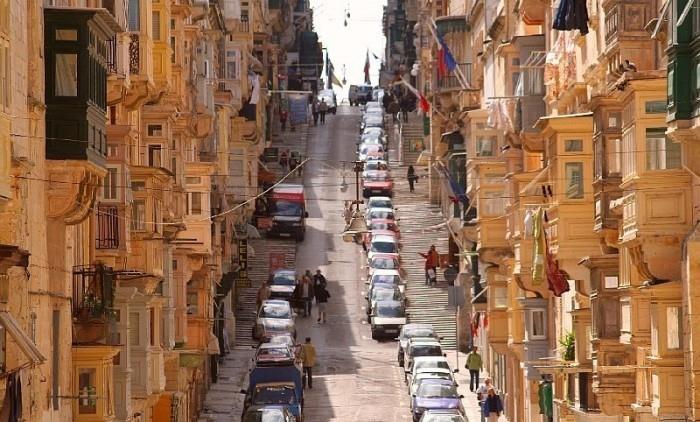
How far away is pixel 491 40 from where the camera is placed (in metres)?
85.1

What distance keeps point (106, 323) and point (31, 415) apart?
7779 millimetres

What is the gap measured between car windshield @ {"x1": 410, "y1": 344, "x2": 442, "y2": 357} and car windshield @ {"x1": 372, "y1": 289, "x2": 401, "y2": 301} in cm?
1100

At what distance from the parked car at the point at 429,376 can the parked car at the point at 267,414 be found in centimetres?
693

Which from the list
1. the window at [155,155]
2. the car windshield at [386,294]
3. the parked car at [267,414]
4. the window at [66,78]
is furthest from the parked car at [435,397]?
the window at [66,78]

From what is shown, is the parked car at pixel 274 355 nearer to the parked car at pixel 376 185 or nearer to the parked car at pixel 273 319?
the parked car at pixel 273 319

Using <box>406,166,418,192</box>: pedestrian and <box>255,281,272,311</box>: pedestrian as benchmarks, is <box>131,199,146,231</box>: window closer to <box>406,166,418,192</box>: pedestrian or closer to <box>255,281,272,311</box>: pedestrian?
<box>255,281,272,311</box>: pedestrian

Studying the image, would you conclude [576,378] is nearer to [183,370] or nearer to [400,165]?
[183,370]


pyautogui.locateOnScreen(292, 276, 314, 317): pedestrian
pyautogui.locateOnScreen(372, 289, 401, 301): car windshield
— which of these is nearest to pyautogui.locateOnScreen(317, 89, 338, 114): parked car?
pyautogui.locateOnScreen(292, 276, 314, 317): pedestrian

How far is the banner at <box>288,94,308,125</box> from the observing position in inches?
6132

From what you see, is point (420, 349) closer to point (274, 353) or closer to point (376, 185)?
point (274, 353)

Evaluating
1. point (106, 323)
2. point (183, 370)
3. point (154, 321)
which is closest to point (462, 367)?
point (183, 370)

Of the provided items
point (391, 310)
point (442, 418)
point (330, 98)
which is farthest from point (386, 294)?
point (330, 98)

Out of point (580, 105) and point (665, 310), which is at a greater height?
point (580, 105)

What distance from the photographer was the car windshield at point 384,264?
4126 inches
